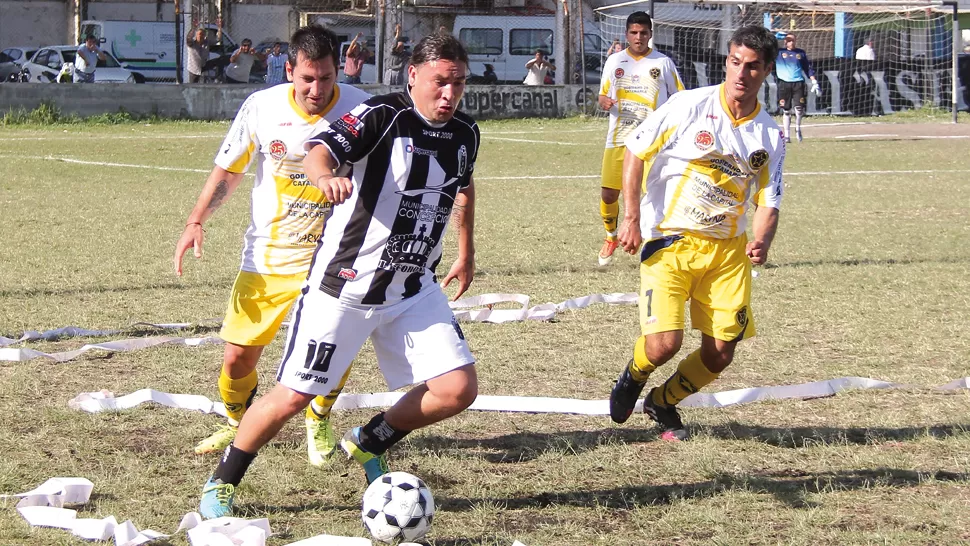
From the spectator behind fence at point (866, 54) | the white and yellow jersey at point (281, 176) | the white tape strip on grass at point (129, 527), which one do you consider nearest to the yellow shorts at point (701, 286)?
the white and yellow jersey at point (281, 176)

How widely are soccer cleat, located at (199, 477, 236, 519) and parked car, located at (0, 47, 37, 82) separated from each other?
104 feet

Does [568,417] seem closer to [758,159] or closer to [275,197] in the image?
[758,159]

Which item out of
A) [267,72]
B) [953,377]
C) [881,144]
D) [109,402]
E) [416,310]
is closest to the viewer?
[416,310]

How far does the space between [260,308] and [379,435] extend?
82 centimetres

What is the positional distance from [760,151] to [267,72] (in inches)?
899

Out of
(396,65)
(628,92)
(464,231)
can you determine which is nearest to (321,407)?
(464,231)

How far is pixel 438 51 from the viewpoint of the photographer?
4.29m

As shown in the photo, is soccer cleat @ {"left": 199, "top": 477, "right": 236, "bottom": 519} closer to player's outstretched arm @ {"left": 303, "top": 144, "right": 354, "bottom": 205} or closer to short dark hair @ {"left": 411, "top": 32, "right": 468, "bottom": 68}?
player's outstretched arm @ {"left": 303, "top": 144, "right": 354, "bottom": 205}

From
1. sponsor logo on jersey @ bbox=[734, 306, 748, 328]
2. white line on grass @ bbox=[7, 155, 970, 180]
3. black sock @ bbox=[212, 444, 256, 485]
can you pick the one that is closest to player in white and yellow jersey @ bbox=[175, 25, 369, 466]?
black sock @ bbox=[212, 444, 256, 485]

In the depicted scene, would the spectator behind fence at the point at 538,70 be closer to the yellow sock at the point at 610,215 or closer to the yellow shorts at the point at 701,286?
the yellow sock at the point at 610,215

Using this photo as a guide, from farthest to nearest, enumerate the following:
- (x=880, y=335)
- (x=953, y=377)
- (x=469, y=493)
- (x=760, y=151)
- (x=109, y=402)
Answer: (x=880, y=335) < (x=953, y=377) < (x=109, y=402) < (x=760, y=151) < (x=469, y=493)

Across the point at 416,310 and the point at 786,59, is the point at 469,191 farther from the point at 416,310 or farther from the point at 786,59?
the point at 786,59

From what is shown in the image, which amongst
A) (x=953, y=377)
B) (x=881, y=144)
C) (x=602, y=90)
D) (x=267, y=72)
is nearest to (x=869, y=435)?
(x=953, y=377)

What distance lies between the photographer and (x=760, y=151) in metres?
5.55
